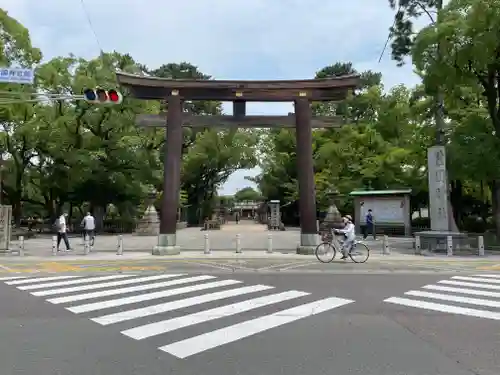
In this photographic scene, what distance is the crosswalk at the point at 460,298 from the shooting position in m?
8.06

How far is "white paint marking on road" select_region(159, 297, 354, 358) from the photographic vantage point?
5.66 meters

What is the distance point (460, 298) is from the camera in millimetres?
9203

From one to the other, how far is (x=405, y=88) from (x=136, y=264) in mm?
30383

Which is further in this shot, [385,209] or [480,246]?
[385,209]

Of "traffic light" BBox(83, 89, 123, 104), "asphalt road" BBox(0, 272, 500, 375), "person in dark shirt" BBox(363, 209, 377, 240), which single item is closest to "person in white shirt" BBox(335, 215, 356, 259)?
"asphalt road" BBox(0, 272, 500, 375)

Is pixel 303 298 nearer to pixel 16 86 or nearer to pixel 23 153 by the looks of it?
pixel 16 86

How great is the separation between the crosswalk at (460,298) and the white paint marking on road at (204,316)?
2217 millimetres

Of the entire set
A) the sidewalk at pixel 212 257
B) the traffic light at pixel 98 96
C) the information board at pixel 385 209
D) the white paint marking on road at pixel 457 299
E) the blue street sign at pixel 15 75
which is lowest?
the white paint marking on road at pixel 457 299

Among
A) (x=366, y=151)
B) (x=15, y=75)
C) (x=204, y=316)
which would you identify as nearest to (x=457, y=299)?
(x=204, y=316)

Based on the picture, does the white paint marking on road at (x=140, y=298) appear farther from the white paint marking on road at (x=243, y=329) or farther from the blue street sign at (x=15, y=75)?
the blue street sign at (x=15, y=75)

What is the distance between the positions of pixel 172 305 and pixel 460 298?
19.2 feet

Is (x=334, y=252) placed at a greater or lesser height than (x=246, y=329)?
greater

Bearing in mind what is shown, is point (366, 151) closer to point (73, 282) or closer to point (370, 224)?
point (370, 224)

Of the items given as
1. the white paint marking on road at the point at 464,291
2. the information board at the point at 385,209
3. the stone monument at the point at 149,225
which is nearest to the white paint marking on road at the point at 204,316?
the white paint marking on road at the point at 464,291
